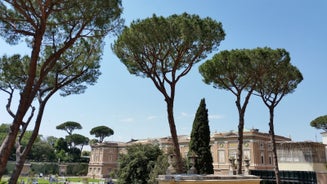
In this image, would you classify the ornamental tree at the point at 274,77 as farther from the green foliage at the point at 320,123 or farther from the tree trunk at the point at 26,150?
the green foliage at the point at 320,123

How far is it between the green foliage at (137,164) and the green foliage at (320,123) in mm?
23371

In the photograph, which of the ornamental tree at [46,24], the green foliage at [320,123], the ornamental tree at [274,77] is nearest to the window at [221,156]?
the green foliage at [320,123]

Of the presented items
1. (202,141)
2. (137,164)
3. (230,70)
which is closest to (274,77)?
(230,70)

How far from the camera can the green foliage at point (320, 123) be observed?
31547mm

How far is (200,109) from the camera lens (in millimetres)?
20156

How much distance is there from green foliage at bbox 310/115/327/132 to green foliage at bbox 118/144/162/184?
23371mm

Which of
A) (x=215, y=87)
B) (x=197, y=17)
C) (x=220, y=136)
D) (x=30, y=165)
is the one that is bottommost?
(x=30, y=165)

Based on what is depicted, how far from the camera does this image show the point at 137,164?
16281mm

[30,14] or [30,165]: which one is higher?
[30,14]

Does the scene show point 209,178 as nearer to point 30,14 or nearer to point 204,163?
point 30,14

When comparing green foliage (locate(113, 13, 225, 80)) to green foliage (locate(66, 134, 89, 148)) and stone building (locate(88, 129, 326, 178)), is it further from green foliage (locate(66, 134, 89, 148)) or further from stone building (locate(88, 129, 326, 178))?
green foliage (locate(66, 134, 89, 148))

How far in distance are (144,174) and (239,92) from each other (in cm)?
715

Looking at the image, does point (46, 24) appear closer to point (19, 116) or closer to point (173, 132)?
point (19, 116)

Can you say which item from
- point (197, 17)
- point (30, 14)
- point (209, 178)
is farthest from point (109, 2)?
point (209, 178)
